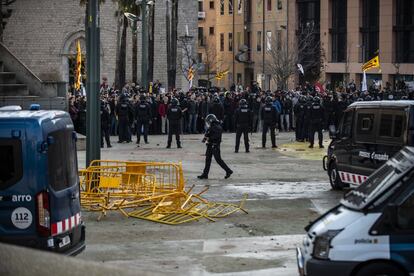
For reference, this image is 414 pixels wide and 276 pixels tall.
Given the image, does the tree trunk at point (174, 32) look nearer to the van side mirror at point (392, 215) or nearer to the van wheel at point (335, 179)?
the van wheel at point (335, 179)

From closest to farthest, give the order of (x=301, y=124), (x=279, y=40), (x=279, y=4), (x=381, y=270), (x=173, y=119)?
(x=381, y=270) < (x=173, y=119) < (x=301, y=124) < (x=279, y=40) < (x=279, y=4)

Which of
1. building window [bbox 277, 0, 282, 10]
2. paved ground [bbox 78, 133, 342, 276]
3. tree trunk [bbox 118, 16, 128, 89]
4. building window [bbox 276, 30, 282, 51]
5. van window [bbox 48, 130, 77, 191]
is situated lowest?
paved ground [bbox 78, 133, 342, 276]

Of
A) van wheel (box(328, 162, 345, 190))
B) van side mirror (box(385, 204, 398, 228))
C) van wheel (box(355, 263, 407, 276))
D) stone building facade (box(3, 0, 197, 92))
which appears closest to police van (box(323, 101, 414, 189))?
van wheel (box(328, 162, 345, 190))

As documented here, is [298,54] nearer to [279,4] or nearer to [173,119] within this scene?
[279,4]

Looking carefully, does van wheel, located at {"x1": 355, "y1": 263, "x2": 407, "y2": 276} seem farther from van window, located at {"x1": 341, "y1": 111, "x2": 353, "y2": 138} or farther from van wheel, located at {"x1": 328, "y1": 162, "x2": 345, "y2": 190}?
van wheel, located at {"x1": 328, "y1": 162, "x2": 345, "y2": 190}

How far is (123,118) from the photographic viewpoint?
102 ft

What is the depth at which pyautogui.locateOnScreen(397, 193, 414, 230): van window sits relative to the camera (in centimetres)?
866

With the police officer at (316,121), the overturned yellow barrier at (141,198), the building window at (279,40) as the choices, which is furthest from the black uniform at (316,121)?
the building window at (279,40)

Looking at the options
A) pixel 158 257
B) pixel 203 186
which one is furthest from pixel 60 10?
pixel 158 257

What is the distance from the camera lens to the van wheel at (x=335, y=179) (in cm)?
1866

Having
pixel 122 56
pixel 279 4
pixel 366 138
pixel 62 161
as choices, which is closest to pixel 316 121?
pixel 366 138

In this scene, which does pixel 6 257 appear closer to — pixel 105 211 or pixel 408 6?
pixel 105 211

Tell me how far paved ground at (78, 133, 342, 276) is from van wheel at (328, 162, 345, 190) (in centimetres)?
23

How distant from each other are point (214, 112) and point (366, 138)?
18.3 m
